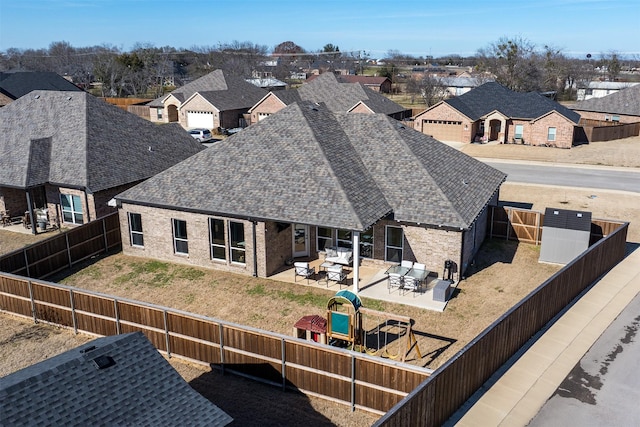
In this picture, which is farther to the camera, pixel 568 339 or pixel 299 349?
pixel 568 339

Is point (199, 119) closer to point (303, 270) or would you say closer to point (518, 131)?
point (518, 131)

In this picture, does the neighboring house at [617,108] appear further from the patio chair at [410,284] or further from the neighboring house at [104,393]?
the neighboring house at [104,393]

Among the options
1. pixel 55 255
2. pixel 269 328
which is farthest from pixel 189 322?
pixel 55 255

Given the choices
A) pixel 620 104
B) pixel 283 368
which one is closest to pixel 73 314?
pixel 283 368

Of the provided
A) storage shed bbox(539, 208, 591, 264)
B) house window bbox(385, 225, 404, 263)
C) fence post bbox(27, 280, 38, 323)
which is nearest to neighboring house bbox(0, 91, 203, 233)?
fence post bbox(27, 280, 38, 323)

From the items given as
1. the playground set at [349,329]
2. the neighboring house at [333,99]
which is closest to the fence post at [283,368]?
the playground set at [349,329]

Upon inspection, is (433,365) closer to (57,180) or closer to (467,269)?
(467,269)

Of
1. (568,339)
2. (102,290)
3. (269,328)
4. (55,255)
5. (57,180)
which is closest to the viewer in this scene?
(568,339)

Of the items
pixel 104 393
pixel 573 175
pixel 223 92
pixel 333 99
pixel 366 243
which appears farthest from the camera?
pixel 223 92
